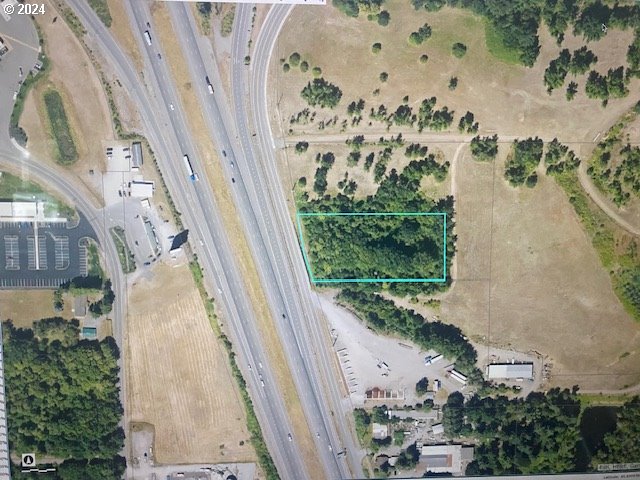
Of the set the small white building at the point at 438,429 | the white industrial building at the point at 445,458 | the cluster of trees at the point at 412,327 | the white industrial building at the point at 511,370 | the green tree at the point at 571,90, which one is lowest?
the white industrial building at the point at 445,458

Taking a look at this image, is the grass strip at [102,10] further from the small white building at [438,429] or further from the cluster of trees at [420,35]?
the small white building at [438,429]

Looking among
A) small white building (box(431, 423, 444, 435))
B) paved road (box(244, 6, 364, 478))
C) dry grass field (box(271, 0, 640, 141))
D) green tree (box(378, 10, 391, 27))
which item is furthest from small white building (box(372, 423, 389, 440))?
green tree (box(378, 10, 391, 27))

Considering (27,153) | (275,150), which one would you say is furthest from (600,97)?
(27,153)

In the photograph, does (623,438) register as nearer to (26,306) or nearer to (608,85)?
(608,85)

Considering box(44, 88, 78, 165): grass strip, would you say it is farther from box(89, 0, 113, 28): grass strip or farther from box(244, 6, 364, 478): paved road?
box(244, 6, 364, 478): paved road

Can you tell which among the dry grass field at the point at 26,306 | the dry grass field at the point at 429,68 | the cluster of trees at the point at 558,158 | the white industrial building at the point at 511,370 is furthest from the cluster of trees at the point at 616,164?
the dry grass field at the point at 26,306

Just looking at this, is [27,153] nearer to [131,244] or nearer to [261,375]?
[131,244]
